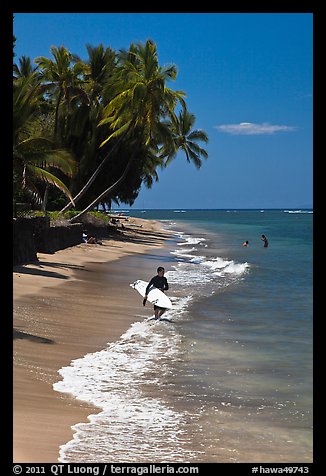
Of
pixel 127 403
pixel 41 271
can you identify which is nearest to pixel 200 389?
pixel 127 403

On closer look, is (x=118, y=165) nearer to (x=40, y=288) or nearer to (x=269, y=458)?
(x=40, y=288)

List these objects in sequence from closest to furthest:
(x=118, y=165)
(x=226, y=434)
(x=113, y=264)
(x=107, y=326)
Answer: (x=226, y=434) → (x=107, y=326) → (x=113, y=264) → (x=118, y=165)

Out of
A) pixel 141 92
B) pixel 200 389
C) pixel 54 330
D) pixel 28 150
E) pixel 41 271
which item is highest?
pixel 141 92

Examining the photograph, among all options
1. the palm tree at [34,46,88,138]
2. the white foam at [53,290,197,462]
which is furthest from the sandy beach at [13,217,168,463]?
the palm tree at [34,46,88,138]

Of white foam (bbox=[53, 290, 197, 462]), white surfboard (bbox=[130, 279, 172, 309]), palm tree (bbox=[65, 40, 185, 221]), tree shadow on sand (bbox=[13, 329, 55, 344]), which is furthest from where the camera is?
palm tree (bbox=[65, 40, 185, 221])

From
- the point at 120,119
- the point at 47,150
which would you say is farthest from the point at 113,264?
the point at 120,119

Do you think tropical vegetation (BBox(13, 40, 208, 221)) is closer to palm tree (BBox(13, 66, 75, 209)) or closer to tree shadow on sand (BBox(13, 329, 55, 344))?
palm tree (BBox(13, 66, 75, 209))

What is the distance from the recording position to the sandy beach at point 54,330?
5.49 m

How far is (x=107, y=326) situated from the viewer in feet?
36.0

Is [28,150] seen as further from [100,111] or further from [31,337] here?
[100,111]

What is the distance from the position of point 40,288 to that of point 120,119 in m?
19.7

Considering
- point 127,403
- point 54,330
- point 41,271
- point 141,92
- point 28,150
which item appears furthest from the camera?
point 141,92

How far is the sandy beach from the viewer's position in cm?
549

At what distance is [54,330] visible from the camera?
10.1 meters
